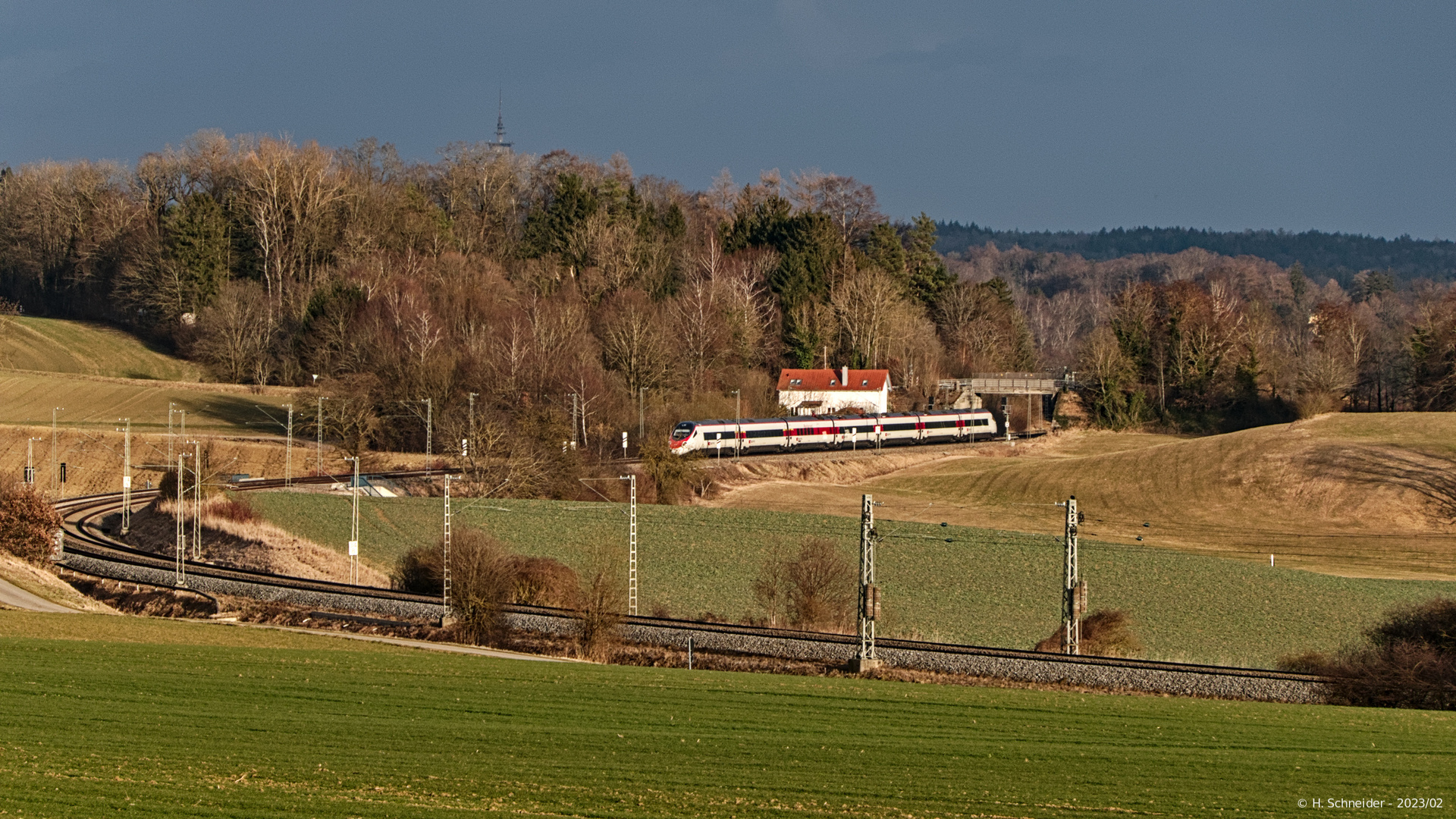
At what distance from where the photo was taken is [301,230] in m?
123

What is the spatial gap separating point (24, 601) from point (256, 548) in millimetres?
12762

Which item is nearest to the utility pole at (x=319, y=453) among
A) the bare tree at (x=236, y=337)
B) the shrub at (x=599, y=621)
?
the bare tree at (x=236, y=337)

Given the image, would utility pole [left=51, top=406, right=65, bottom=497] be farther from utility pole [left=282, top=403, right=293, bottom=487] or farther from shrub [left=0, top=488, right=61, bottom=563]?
shrub [left=0, top=488, right=61, bottom=563]

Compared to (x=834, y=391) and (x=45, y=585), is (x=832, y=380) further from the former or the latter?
(x=45, y=585)

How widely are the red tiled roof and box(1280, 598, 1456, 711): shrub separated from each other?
71359 millimetres

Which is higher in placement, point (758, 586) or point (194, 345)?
point (194, 345)

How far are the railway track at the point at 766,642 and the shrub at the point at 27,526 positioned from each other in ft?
3.24

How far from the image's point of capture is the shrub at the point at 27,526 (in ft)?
169

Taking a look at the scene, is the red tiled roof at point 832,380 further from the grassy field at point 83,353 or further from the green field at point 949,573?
the grassy field at point 83,353

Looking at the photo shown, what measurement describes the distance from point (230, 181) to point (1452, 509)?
109989mm

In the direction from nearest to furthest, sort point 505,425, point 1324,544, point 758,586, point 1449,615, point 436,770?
point 436,770 → point 1449,615 → point 758,586 → point 1324,544 → point 505,425

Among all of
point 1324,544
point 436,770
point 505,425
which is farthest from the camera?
point 505,425

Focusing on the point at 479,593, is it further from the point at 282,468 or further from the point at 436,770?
the point at 282,468

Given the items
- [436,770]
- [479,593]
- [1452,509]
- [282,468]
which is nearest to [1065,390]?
[1452,509]
